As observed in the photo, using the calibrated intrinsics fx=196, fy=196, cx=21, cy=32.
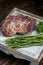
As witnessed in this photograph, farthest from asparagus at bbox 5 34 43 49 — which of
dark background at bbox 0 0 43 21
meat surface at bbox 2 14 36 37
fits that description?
dark background at bbox 0 0 43 21

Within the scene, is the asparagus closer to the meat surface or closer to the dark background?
the meat surface

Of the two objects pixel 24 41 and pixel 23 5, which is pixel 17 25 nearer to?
pixel 24 41

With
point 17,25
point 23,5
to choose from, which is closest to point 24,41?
point 17,25

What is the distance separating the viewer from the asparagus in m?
1.88

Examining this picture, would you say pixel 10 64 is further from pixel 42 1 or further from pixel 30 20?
pixel 42 1

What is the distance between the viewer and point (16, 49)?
1842 mm

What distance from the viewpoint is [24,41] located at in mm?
1906

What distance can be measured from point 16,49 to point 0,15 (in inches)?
31.2

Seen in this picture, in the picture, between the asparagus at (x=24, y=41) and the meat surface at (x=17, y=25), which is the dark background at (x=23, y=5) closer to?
the meat surface at (x=17, y=25)

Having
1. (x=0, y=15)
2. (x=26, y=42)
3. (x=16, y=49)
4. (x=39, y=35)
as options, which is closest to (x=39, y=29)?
(x=39, y=35)

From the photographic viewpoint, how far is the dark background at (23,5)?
261 cm

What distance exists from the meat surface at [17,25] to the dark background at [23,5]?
47cm

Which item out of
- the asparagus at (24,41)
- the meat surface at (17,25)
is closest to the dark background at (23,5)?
the meat surface at (17,25)

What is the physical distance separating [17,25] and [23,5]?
797mm
